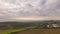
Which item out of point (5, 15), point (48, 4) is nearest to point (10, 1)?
point (5, 15)

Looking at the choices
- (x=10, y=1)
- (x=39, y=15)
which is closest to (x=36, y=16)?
(x=39, y=15)

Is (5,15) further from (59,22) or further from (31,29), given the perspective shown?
(59,22)

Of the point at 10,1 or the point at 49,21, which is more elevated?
the point at 10,1

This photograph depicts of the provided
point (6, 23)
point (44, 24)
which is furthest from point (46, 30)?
point (6, 23)

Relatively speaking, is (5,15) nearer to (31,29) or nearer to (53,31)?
(31,29)

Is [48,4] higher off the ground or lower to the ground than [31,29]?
higher

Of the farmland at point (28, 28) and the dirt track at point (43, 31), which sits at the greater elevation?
the farmland at point (28, 28)

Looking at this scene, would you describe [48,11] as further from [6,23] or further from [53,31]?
[6,23]

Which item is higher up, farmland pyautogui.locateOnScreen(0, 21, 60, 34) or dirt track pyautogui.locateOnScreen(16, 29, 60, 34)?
farmland pyautogui.locateOnScreen(0, 21, 60, 34)
